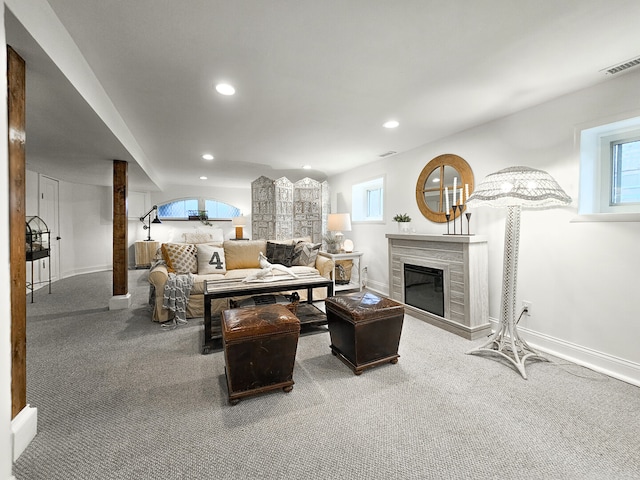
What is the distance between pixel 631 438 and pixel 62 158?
238 inches

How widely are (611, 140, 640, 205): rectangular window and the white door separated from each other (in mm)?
7743

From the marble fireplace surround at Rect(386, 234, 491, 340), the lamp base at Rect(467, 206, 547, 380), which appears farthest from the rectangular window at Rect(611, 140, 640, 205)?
the marble fireplace surround at Rect(386, 234, 491, 340)

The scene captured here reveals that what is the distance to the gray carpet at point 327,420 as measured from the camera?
51.9 inches

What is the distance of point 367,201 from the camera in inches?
213

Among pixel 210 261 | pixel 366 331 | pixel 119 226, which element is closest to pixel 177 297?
pixel 210 261

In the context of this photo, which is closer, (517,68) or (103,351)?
(517,68)

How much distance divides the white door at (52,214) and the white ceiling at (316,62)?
2.26 m

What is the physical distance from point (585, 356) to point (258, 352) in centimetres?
267

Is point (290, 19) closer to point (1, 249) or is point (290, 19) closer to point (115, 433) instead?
point (1, 249)

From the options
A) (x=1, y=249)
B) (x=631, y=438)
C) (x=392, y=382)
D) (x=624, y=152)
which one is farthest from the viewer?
(x=624, y=152)

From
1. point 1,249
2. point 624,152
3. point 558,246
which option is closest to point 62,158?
point 1,249

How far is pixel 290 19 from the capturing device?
154cm

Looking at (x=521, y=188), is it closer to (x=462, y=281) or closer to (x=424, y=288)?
(x=462, y=281)

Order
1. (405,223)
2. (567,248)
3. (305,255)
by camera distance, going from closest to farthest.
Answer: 1. (567,248)
2. (405,223)
3. (305,255)
